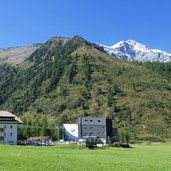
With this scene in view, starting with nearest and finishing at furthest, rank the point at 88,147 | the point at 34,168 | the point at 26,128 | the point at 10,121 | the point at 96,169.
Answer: the point at 34,168 < the point at 96,169 < the point at 88,147 < the point at 10,121 < the point at 26,128

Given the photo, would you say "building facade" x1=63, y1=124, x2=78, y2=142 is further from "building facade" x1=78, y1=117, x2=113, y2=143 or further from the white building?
the white building

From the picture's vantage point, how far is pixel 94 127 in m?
171

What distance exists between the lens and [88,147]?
85.9 metres

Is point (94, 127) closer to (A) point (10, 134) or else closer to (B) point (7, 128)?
(A) point (10, 134)

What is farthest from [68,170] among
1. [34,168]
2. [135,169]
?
[135,169]

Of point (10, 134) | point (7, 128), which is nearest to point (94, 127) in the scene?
point (10, 134)

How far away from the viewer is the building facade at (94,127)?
547 feet

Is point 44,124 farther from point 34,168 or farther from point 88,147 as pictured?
point 34,168

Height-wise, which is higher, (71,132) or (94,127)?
(94,127)

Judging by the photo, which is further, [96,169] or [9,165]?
[96,169]

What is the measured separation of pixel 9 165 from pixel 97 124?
139m

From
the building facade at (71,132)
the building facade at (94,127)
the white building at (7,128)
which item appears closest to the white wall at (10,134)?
the white building at (7,128)

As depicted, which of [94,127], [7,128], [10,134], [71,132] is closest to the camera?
[10,134]

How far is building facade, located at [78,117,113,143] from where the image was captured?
16662cm
